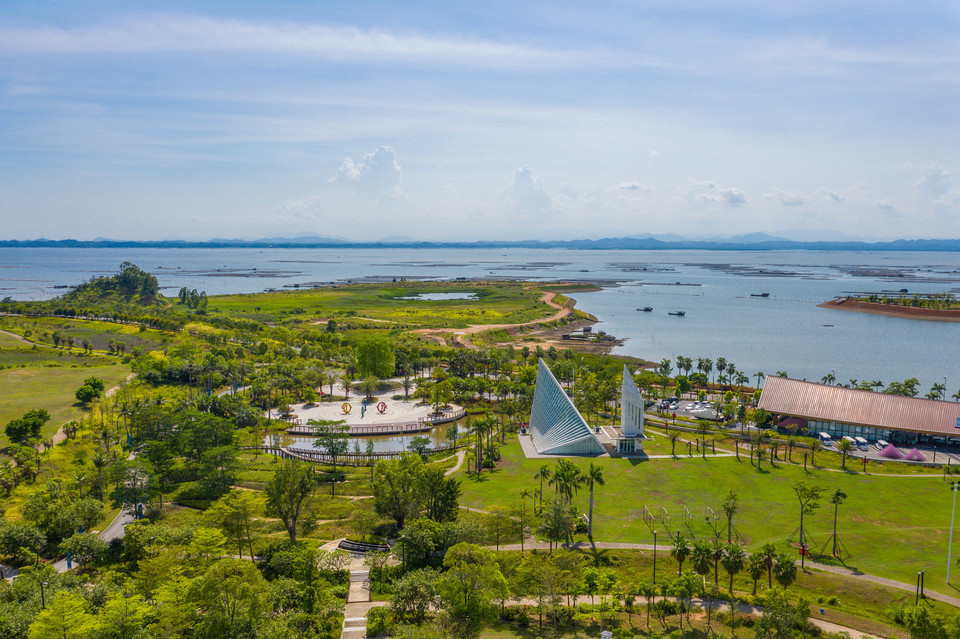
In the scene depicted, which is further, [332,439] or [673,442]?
[673,442]

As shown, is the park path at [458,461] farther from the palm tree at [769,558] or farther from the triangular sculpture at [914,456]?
the triangular sculpture at [914,456]

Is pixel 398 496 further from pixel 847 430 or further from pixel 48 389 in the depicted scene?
pixel 48 389

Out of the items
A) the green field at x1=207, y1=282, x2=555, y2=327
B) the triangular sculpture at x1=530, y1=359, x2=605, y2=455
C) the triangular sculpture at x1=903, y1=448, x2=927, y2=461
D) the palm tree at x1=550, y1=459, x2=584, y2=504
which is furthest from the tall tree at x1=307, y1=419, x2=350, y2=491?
the green field at x1=207, y1=282, x2=555, y2=327

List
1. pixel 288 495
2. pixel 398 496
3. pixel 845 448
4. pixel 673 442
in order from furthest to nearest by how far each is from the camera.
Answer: pixel 673 442 → pixel 845 448 → pixel 398 496 → pixel 288 495

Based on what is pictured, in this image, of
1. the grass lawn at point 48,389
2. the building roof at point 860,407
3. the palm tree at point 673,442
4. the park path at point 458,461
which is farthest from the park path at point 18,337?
the building roof at point 860,407

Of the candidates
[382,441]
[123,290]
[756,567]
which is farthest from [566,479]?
[123,290]

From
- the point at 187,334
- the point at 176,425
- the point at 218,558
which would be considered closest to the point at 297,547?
the point at 218,558

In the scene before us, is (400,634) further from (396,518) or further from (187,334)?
(187,334)
